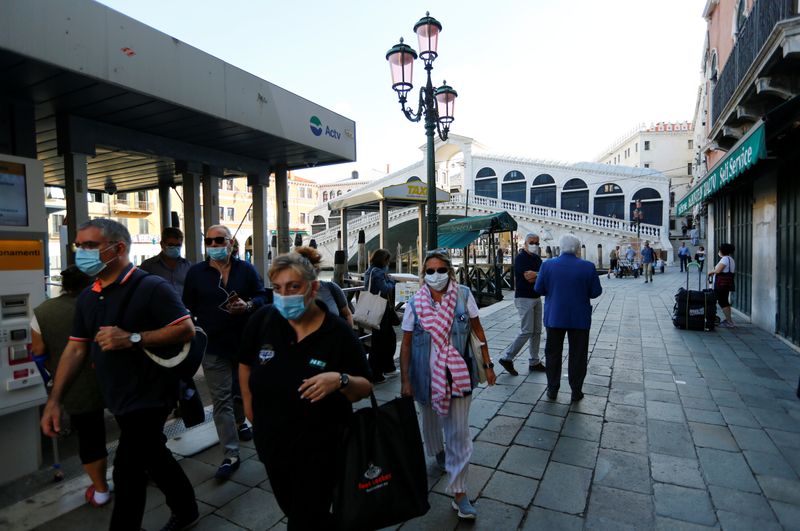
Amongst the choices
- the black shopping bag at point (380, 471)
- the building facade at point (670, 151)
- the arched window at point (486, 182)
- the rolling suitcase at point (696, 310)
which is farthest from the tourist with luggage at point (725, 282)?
the building facade at point (670, 151)

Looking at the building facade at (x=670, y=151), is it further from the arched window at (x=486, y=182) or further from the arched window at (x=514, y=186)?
the arched window at (x=486, y=182)

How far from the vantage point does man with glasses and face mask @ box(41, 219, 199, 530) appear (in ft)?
7.60

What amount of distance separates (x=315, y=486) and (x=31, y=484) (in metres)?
2.71

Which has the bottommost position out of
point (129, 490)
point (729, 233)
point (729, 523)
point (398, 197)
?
point (729, 523)

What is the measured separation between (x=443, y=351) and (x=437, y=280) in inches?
17.9

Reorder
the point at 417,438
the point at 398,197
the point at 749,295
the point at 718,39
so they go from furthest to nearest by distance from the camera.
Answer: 1. the point at 718,39
2. the point at 398,197
3. the point at 749,295
4. the point at 417,438

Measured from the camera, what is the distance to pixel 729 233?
451 inches

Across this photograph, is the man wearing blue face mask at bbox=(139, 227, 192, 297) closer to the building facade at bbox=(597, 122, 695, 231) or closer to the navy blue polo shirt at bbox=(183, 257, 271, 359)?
the navy blue polo shirt at bbox=(183, 257, 271, 359)

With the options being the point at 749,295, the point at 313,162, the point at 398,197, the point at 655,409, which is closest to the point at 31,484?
the point at 655,409

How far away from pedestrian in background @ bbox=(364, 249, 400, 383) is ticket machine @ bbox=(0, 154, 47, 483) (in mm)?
3132

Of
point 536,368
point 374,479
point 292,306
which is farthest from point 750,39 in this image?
point 374,479

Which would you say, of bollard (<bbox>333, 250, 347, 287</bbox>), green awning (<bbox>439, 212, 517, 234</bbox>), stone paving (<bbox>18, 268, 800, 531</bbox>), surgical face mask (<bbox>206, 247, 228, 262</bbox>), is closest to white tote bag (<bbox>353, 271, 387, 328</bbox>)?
stone paving (<bbox>18, 268, 800, 531</bbox>)

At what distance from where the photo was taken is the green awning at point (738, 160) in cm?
536

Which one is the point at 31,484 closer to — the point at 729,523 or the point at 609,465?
the point at 609,465
